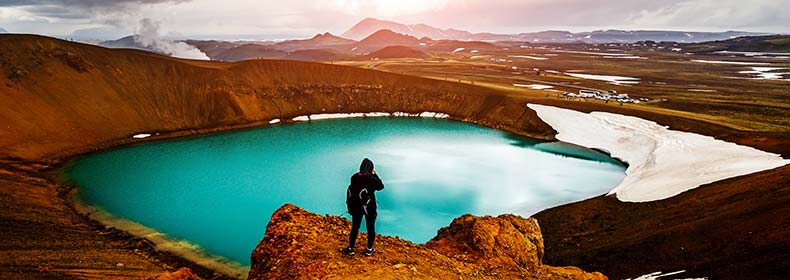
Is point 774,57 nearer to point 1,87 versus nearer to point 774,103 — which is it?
point 774,103

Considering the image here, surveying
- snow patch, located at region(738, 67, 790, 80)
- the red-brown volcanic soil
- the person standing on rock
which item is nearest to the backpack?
the person standing on rock

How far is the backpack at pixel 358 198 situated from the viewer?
351 inches

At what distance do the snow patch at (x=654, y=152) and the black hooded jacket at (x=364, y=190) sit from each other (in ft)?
87.4

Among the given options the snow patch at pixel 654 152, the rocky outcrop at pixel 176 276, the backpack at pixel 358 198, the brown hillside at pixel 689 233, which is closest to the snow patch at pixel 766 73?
the snow patch at pixel 654 152

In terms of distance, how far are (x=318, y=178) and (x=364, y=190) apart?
3027 centimetres

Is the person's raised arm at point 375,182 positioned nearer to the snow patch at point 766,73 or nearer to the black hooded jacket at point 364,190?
the black hooded jacket at point 364,190

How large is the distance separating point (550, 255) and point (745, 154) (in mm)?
25217

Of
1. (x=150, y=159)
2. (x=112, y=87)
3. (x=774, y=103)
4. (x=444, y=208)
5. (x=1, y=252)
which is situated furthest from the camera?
(x=774, y=103)

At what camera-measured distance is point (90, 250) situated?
898 inches

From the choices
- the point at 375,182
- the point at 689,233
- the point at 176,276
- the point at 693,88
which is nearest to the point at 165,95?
the point at 176,276

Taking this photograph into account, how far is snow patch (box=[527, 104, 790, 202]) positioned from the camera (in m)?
31.4

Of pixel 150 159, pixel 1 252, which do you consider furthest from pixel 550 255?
pixel 150 159

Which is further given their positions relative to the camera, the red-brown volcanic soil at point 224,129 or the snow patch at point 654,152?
the snow patch at point 654,152

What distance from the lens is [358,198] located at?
29.4ft
